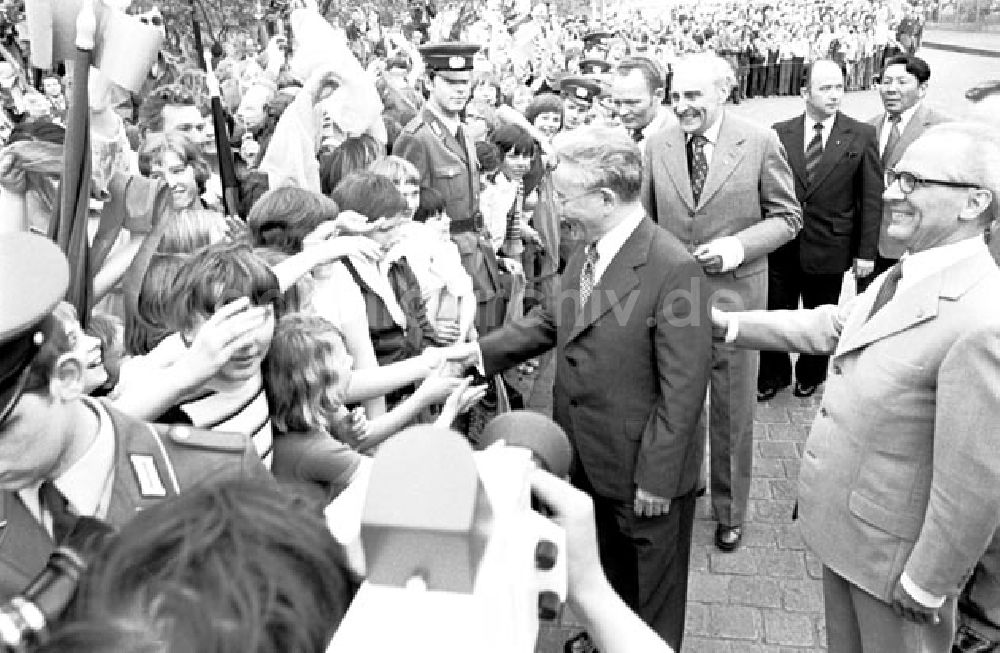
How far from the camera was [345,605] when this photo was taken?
0.87m

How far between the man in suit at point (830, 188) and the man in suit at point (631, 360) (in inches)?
109

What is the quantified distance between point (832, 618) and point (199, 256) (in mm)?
2087

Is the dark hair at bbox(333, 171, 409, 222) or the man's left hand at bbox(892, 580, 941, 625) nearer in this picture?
the man's left hand at bbox(892, 580, 941, 625)

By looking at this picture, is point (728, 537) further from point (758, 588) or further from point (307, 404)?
point (307, 404)

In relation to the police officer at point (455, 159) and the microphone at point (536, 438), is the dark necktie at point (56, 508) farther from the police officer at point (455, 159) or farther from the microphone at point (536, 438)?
the police officer at point (455, 159)

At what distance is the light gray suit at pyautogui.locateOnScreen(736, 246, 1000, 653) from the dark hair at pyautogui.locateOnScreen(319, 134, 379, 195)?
8.21 ft

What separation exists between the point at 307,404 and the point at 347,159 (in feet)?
7.45

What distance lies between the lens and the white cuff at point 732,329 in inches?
115

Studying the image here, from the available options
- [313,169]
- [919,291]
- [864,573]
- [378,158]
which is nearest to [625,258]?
[919,291]

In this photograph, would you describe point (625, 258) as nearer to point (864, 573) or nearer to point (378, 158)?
point (864, 573)

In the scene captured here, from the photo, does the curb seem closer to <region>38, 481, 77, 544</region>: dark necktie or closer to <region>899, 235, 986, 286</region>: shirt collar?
<region>899, 235, 986, 286</region>: shirt collar

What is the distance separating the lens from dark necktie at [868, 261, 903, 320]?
236 centimetres

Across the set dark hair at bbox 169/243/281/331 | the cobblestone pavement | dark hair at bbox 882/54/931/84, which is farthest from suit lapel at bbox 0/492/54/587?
dark hair at bbox 882/54/931/84

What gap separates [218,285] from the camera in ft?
6.49
